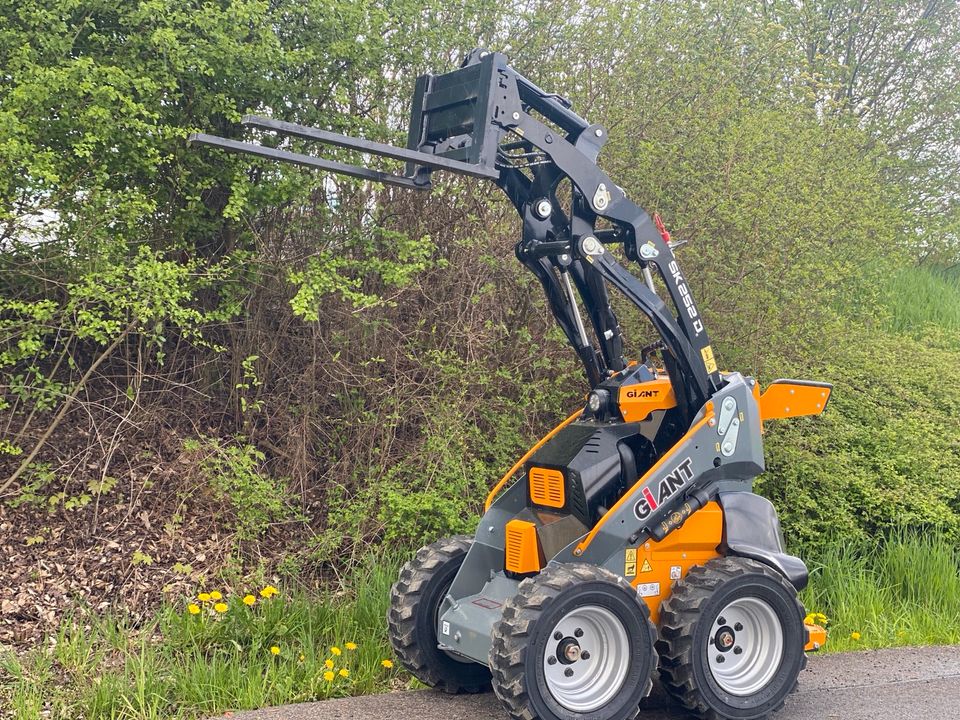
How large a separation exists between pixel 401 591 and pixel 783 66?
6409 millimetres

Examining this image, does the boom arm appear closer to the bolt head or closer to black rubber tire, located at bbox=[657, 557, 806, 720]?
the bolt head

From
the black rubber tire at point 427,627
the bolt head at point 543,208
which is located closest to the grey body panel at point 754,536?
the black rubber tire at point 427,627

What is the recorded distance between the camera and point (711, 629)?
496cm

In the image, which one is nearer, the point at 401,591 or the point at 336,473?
the point at 401,591

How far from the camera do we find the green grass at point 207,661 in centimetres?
507

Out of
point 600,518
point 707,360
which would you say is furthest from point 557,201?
point 600,518

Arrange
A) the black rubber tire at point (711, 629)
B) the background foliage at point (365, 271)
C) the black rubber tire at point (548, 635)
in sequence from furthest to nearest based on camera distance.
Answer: the background foliage at point (365, 271) < the black rubber tire at point (711, 629) < the black rubber tire at point (548, 635)

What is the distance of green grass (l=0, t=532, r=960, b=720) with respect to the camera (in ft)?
16.8

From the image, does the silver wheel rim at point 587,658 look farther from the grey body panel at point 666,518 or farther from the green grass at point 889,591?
the green grass at point 889,591

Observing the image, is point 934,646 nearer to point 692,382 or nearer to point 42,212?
point 692,382

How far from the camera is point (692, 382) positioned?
5488mm

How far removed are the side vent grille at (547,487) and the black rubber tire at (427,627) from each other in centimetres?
57

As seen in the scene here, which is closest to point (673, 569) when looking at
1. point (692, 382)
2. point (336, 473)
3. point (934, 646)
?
point (692, 382)

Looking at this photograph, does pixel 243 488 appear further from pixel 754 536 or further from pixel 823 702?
pixel 823 702
